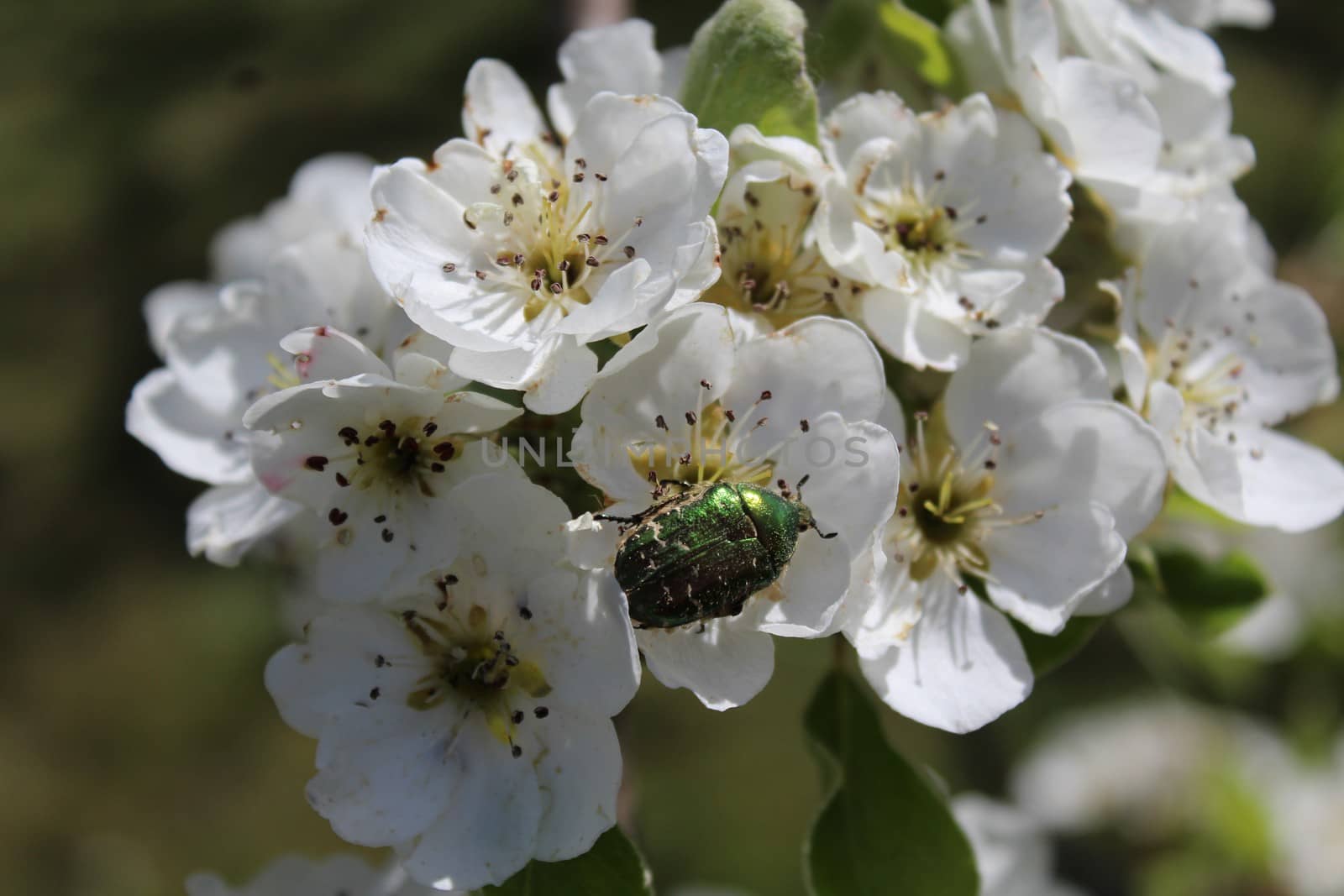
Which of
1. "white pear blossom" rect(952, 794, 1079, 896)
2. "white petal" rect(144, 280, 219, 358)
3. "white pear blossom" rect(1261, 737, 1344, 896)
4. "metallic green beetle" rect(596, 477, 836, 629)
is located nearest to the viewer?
"metallic green beetle" rect(596, 477, 836, 629)

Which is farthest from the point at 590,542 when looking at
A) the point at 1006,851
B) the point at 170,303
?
the point at 1006,851

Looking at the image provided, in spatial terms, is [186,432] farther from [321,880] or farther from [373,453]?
[321,880]

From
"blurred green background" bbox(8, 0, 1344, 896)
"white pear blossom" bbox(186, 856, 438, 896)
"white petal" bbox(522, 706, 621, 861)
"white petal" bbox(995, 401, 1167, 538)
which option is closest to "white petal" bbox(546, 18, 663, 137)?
"white petal" bbox(995, 401, 1167, 538)

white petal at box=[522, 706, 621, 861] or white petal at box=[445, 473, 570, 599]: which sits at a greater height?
white petal at box=[445, 473, 570, 599]

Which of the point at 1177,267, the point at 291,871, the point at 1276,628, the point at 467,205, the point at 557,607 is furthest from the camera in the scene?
the point at 1276,628

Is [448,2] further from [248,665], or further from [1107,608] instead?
[1107,608]

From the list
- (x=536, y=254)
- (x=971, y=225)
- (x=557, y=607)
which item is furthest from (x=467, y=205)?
(x=971, y=225)

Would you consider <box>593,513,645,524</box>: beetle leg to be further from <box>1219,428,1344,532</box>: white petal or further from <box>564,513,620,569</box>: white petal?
<box>1219,428,1344,532</box>: white petal
